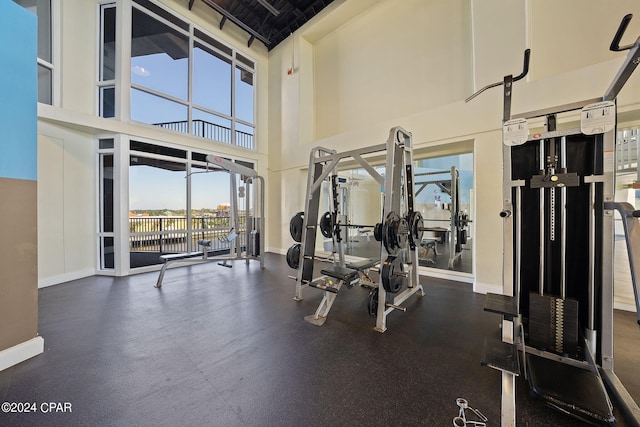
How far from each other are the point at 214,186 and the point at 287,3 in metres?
5.08

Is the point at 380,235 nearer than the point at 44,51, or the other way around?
the point at 380,235

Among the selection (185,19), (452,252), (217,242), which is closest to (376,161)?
(452,252)

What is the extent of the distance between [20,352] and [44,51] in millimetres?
4854

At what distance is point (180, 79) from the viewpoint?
559cm

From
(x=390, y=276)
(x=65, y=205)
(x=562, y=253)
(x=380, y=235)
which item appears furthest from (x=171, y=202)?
(x=562, y=253)

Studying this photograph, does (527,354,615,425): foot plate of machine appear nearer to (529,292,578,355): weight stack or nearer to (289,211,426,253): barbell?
(529,292,578,355): weight stack

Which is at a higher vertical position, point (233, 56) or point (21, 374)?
point (233, 56)

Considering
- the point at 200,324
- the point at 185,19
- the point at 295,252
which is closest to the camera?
the point at 200,324

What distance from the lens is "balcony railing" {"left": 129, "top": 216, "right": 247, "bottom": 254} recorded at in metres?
4.93

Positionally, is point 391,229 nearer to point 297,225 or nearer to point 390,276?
point 390,276

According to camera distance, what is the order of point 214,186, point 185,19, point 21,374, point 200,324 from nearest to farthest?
point 21,374 < point 200,324 < point 185,19 < point 214,186

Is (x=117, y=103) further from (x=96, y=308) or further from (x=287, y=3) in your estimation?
(x=287, y=3)

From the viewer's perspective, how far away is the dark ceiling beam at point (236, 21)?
18.4 ft

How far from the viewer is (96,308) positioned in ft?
10.3
